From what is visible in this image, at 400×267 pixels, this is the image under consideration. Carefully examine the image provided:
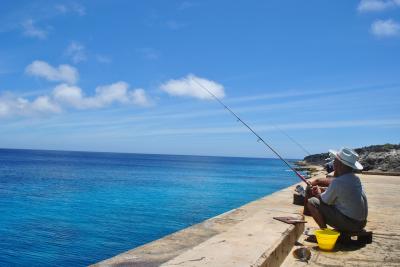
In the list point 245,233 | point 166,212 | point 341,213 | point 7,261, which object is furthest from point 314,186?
point 166,212

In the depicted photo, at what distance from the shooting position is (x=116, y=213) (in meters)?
20.1

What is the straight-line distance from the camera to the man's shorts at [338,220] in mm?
5094

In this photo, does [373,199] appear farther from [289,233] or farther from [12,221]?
[12,221]

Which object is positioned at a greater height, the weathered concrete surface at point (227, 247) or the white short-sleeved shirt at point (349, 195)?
the white short-sleeved shirt at point (349, 195)

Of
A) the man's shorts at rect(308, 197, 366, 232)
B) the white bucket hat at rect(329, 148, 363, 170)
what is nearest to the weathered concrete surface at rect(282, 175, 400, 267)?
the man's shorts at rect(308, 197, 366, 232)

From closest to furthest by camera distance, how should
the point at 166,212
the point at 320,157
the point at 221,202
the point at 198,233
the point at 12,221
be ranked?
1. the point at 198,233
2. the point at 12,221
3. the point at 166,212
4. the point at 221,202
5. the point at 320,157

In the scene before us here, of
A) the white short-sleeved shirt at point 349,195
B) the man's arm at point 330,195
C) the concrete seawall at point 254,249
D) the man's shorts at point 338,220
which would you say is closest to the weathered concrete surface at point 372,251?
the concrete seawall at point 254,249

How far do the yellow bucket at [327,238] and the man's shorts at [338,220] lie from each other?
13 centimetres

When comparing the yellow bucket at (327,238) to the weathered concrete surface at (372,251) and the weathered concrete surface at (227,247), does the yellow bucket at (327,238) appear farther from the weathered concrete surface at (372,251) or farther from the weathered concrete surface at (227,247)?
the weathered concrete surface at (227,247)

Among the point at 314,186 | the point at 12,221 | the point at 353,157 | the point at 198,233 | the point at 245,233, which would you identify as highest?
the point at 353,157

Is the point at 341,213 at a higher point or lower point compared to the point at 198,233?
higher

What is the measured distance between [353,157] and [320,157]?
107581 mm

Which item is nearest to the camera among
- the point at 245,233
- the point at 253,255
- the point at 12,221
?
the point at 253,255

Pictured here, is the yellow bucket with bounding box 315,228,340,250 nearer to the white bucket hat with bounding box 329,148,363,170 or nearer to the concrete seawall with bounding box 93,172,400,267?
the concrete seawall with bounding box 93,172,400,267
